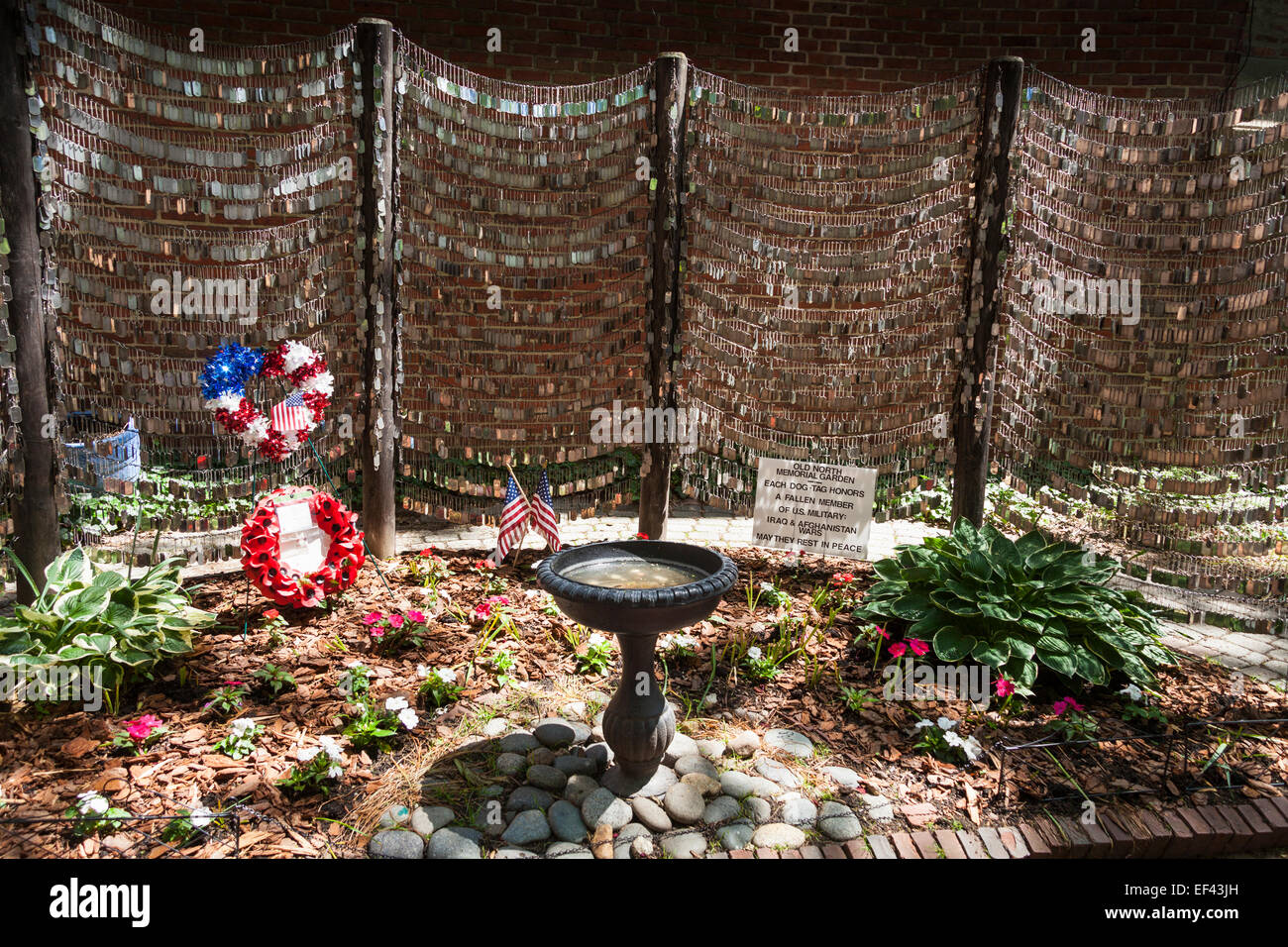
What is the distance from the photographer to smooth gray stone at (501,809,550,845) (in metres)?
2.68

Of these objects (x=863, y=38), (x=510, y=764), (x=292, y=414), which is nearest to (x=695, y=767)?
(x=510, y=764)

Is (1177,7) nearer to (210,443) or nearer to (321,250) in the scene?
(321,250)

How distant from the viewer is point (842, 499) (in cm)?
461

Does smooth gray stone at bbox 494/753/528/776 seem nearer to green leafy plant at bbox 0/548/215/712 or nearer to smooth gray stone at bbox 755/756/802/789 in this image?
smooth gray stone at bbox 755/756/802/789

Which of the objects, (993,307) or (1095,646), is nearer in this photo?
(1095,646)

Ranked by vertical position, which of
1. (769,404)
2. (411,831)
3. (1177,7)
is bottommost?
(411,831)

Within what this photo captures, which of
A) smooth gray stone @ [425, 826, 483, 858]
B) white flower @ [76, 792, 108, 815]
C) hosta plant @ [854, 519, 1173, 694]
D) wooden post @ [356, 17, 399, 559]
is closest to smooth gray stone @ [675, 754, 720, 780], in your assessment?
smooth gray stone @ [425, 826, 483, 858]

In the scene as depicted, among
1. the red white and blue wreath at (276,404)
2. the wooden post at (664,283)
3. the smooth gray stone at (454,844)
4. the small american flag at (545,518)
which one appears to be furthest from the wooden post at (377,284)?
the smooth gray stone at (454,844)

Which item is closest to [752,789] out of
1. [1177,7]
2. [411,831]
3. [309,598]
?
[411,831]

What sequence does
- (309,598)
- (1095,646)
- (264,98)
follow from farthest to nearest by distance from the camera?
(264,98)
(309,598)
(1095,646)

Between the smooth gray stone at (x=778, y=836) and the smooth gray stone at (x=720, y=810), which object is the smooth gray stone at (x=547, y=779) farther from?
the smooth gray stone at (x=778, y=836)

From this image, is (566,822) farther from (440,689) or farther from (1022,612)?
(1022,612)

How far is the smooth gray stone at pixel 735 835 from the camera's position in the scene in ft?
8.79

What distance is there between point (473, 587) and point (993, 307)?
3337mm
